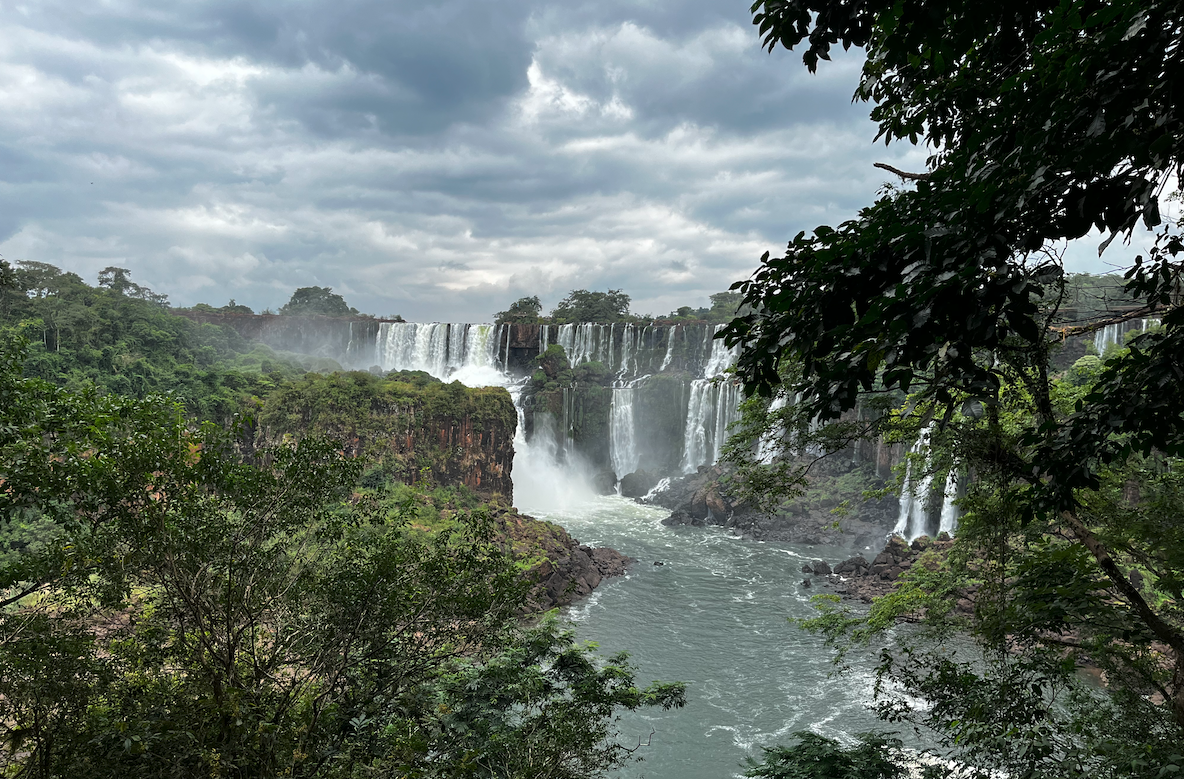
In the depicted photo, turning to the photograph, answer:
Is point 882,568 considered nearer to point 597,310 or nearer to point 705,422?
point 705,422

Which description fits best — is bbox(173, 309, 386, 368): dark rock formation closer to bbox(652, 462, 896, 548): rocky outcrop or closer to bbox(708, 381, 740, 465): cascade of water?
bbox(652, 462, 896, 548): rocky outcrop

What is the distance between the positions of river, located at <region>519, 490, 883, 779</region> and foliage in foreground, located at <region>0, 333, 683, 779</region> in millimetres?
6286

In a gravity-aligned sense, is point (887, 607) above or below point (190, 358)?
below

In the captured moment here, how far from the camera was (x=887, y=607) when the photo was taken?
8.63 metres

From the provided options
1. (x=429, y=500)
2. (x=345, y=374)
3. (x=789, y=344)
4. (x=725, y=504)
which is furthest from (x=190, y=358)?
(x=789, y=344)

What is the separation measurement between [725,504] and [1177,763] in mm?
25427

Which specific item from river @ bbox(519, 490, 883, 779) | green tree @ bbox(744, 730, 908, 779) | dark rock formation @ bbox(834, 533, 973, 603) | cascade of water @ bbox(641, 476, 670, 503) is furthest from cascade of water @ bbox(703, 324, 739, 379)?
green tree @ bbox(744, 730, 908, 779)

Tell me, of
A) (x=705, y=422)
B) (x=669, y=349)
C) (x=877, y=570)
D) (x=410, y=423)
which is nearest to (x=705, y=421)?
(x=705, y=422)

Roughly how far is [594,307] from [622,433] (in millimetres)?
14272

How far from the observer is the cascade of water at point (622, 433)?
3738 cm

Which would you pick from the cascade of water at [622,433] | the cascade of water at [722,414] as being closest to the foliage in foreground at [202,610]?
the cascade of water at [722,414]

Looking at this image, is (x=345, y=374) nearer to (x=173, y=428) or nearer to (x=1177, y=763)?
(x=173, y=428)

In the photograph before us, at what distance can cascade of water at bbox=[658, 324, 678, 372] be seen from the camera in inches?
1587

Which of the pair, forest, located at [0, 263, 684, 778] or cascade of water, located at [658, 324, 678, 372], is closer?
forest, located at [0, 263, 684, 778]
